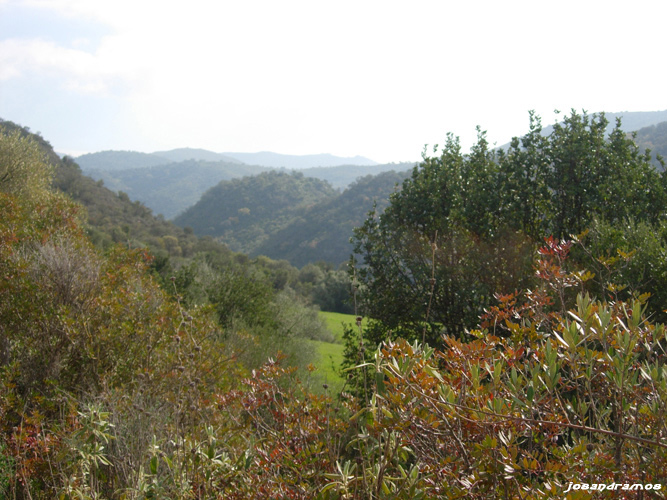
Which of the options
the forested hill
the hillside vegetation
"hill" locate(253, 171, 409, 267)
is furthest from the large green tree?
"hill" locate(253, 171, 409, 267)

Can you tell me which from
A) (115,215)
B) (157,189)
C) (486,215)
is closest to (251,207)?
(115,215)

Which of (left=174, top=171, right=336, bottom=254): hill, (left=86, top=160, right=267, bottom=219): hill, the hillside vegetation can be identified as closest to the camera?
the hillside vegetation

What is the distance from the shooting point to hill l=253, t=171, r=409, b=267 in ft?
260

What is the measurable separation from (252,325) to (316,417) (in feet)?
48.6

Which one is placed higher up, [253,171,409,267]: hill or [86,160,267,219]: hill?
[86,160,267,219]: hill

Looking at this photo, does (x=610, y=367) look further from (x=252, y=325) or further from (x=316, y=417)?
(x=252, y=325)

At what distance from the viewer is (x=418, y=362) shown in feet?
5.42

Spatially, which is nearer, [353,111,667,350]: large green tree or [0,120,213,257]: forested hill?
[353,111,667,350]: large green tree

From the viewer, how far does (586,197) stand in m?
7.23

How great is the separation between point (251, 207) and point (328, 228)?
1459 inches

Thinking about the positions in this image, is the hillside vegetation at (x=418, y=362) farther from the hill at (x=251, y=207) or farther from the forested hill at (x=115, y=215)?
the hill at (x=251, y=207)

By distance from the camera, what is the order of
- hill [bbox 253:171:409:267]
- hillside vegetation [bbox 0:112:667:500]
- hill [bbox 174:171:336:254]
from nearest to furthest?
hillside vegetation [bbox 0:112:667:500]
hill [bbox 253:171:409:267]
hill [bbox 174:171:336:254]

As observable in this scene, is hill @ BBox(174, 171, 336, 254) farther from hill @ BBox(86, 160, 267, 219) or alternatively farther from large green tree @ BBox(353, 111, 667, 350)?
large green tree @ BBox(353, 111, 667, 350)

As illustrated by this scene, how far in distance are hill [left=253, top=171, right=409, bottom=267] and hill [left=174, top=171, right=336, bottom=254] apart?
750 centimetres
